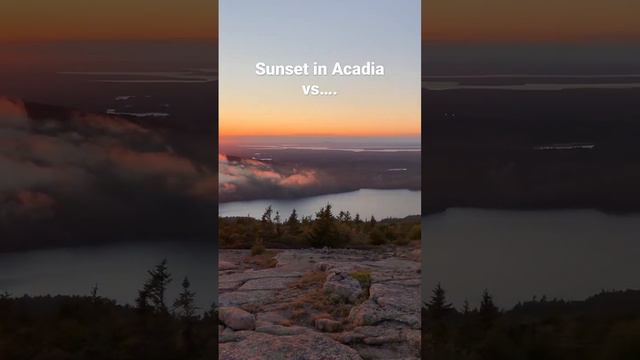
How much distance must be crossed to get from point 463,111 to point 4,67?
7.98 feet

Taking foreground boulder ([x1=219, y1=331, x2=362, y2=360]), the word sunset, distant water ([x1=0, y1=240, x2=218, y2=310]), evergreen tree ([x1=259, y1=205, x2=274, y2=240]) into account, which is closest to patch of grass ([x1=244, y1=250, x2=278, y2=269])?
evergreen tree ([x1=259, y1=205, x2=274, y2=240])

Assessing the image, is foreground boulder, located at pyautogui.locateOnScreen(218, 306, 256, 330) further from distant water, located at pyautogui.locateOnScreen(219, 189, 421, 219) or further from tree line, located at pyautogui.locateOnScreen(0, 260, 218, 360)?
distant water, located at pyautogui.locateOnScreen(219, 189, 421, 219)

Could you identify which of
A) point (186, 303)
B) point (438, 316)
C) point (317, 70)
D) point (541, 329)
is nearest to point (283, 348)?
point (186, 303)

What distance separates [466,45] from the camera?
315 centimetres

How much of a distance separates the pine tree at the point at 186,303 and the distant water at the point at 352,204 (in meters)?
0.66

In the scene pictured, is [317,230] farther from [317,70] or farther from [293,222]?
[317,70]

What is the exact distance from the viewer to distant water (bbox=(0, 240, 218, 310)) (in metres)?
3.14

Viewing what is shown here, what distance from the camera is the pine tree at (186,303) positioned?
318 cm

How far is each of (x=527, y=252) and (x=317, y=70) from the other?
5.12 ft

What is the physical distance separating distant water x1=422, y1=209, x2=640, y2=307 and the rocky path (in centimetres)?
52

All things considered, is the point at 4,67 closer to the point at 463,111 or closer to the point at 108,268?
the point at 108,268

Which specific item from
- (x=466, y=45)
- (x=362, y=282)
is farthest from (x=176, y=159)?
(x=466, y=45)

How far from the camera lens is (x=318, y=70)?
141 inches

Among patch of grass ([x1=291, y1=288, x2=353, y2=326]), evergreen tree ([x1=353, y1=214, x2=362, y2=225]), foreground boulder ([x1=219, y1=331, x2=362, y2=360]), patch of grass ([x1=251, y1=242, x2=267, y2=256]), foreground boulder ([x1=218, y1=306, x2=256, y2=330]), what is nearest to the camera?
foreground boulder ([x1=219, y1=331, x2=362, y2=360])
